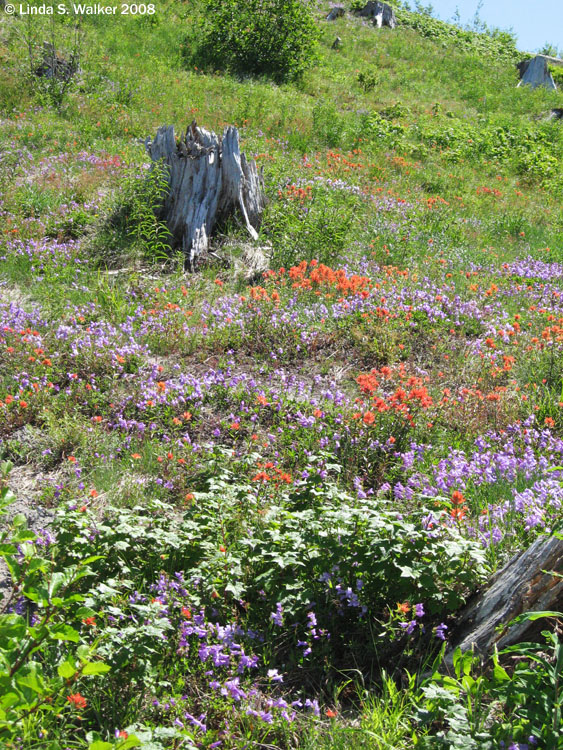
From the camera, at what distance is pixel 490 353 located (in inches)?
257

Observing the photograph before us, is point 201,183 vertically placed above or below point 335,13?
below

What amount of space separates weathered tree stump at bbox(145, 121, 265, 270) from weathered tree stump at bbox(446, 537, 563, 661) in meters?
6.35

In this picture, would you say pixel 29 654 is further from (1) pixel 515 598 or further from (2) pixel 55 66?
(2) pixel 55 66

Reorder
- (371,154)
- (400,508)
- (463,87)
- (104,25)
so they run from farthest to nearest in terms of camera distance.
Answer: (463,87) < (104,25) < (371,154) < (400,508)

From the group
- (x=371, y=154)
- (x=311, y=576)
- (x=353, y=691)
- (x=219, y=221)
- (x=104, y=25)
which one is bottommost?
(x=353, y=691)

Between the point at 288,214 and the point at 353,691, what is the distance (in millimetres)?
7136

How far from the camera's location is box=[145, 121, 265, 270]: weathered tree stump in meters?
8.34

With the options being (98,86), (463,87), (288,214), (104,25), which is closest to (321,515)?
(288,214)

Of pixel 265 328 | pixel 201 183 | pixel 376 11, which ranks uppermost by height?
pixel 376 11

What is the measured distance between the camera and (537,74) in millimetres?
25109

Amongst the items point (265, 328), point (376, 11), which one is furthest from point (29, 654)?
point (376, 11)

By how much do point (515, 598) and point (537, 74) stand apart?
28655mm

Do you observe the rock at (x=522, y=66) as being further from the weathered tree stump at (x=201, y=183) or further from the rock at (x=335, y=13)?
the weathered tree stump at (x=201, y=183)

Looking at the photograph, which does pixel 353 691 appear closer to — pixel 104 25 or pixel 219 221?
pixel 219 221
